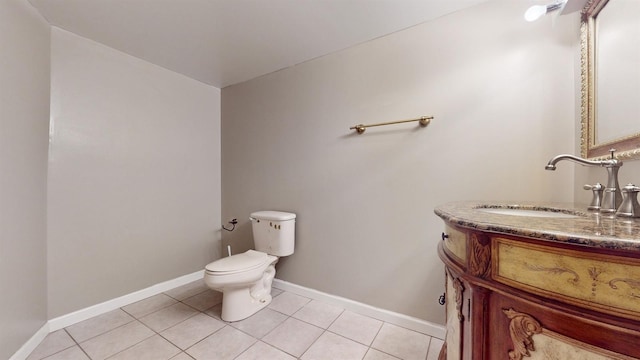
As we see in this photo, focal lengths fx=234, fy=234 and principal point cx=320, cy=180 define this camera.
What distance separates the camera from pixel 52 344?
4.76 feet

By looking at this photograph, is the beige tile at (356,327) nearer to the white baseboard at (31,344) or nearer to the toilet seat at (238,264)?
the toilet seat at (238,264)

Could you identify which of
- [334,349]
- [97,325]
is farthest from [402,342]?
[97,325]

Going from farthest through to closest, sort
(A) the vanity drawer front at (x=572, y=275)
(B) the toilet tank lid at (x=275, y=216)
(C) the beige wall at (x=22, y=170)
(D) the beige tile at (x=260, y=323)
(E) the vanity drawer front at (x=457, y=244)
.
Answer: (B) the toilet tank lid at (x=275, y=216) → (D) the beige tile at (x=260, y=323) → (C) the beige wall at (x=22, y=170) → (E) the vanity drawer front at (x=457, y=244) → (A) the vanity drawer front at (x=572, y=275)

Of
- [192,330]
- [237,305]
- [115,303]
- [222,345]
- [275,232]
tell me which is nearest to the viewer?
[222,345]

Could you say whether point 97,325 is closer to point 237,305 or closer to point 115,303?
point 115,303

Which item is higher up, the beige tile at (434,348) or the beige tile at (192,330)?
the beige tile at (434,348)

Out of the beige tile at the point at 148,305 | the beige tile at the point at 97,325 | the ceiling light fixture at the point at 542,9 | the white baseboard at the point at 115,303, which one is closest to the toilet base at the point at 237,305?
the beige tile at the point at 148,305

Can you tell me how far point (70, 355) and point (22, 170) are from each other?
110cm

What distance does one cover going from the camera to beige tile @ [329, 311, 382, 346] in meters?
1.53

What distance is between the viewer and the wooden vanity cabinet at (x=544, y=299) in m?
0.45

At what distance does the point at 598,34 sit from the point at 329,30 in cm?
138

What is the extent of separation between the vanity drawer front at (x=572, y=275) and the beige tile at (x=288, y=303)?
1610mm

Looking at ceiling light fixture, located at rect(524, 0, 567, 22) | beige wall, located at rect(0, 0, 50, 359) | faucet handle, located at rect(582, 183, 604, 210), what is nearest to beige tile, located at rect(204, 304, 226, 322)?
beige wall, located at rect(0, 0, 50, 359)

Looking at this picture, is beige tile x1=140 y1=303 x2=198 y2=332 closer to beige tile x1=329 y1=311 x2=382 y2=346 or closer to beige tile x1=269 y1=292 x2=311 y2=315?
beige tile x1=269 y1=292 x2=311 y2=315
